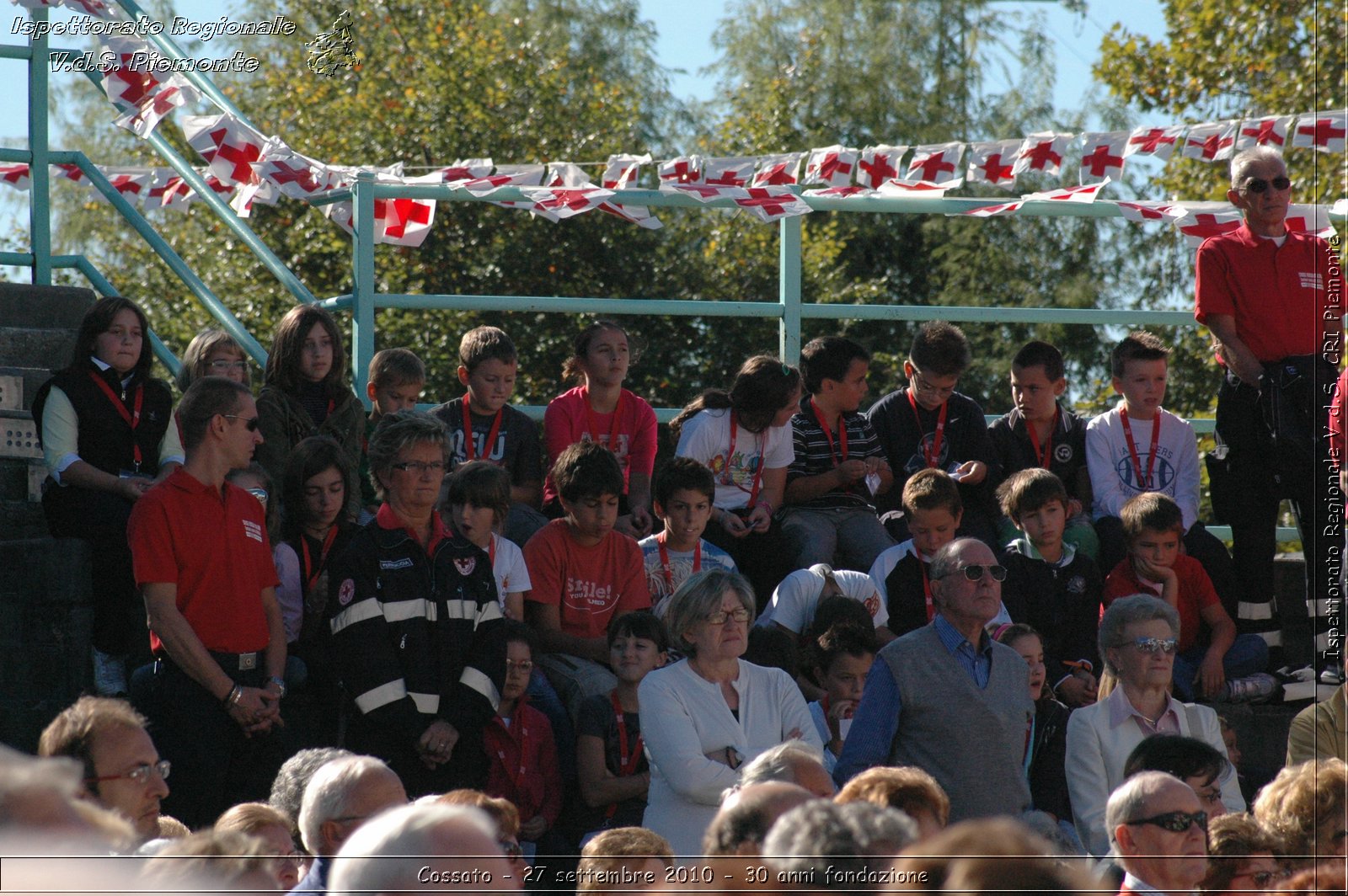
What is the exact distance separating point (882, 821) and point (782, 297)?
214 inches

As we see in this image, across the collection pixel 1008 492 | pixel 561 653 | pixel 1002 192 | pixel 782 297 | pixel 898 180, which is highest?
pixel 1002 192

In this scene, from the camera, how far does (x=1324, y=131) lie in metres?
8.72

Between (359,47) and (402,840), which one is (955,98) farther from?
(402,840)

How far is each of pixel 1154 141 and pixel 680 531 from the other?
4.39 metres

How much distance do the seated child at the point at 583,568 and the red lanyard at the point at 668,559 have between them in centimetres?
17

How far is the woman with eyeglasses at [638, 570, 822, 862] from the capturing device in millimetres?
4656

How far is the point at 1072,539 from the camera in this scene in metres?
6.71

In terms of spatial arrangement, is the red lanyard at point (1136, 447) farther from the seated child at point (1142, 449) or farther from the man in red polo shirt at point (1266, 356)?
the man in red polo shirt at point (1266, 356)

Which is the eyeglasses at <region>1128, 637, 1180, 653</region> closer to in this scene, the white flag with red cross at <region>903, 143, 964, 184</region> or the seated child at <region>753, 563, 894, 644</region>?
the seated child at <region>753, 563, 894, 644</region>

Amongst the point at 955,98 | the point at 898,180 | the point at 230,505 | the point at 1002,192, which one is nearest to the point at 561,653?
the point at 230,505

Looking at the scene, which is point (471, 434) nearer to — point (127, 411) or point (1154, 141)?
point (127, 411)

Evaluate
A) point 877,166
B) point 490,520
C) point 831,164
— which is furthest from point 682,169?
point 490,520

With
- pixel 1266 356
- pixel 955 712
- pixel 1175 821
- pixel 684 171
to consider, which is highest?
pixel 684 171

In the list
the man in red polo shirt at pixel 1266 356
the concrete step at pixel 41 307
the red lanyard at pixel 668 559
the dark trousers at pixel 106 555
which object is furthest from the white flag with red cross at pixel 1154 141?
the dark trousers at pixel 106 555
